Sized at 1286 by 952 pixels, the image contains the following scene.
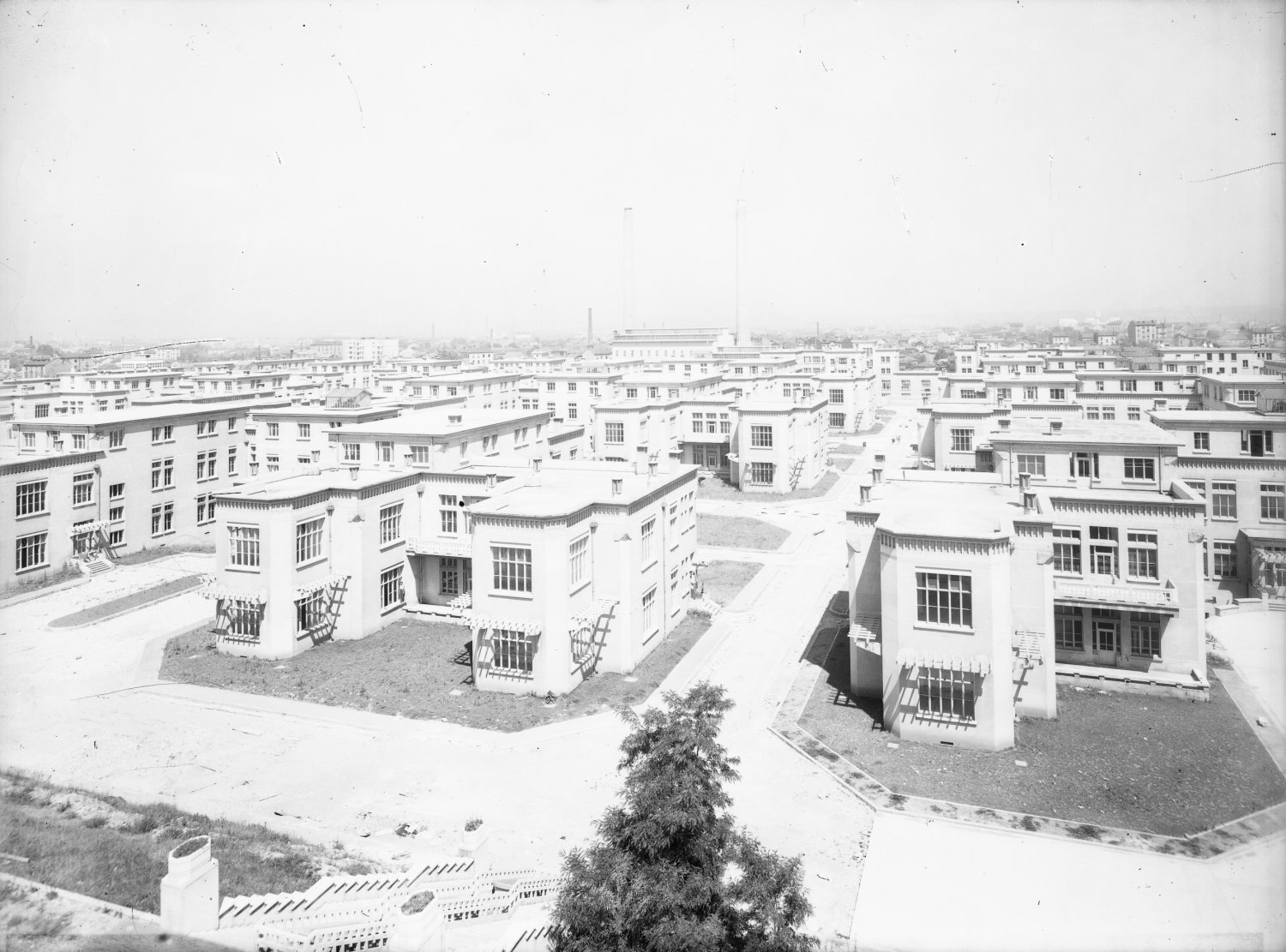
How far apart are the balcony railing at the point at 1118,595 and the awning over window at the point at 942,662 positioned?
7.36 metres

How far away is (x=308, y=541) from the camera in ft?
110

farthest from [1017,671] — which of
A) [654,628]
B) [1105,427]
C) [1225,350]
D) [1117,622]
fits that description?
[1225,350]

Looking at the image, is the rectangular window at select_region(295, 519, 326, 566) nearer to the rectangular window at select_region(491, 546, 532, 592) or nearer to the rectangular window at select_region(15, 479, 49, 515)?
the rectangular window at select_region(491, 546, 532, 592)

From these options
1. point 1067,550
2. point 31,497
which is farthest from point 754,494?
point 31,497

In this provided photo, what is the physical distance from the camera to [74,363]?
94938 mm

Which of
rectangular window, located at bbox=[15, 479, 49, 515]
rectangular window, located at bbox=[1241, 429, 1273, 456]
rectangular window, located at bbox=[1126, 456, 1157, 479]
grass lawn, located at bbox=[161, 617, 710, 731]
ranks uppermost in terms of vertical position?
rectangular window, located at bbox=[1241, 429, 1273, 456]

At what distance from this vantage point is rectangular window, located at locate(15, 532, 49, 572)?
4169 cm

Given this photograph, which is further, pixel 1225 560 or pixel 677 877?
pixel 1225 560

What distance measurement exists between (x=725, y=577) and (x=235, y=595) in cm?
2343

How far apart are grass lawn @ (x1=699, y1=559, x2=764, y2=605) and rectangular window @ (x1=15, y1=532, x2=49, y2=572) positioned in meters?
35.4

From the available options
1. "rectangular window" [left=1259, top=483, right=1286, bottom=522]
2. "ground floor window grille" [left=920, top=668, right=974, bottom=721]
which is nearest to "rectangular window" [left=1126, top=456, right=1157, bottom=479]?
"rectangular window" [left=1259, top=483, right=1286, bottom=522]

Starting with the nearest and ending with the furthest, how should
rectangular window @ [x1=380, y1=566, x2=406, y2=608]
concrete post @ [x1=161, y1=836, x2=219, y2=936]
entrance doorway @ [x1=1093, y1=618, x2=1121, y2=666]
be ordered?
1. concrete post @ [x1=161, y1=836, x2=219, y2=936]
2. entrance doorway @ [x1=1093, y1=618, x2=1121, y2=666]
3. rectangular window @ [x1=380, y1=566, x2=406, y2=608]

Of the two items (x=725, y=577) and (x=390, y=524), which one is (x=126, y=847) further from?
(x=725, y=577)

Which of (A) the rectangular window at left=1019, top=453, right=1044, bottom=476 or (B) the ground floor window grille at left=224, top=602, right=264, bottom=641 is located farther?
(A) the rectangular window at left=1019, top=453, right=1044, bottom=476
